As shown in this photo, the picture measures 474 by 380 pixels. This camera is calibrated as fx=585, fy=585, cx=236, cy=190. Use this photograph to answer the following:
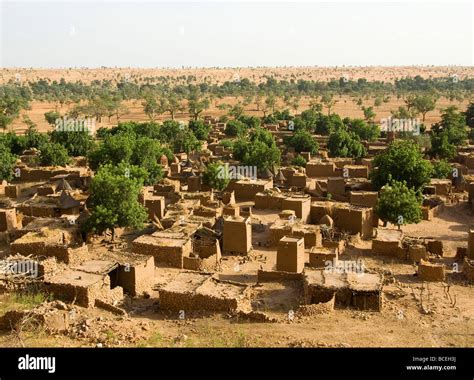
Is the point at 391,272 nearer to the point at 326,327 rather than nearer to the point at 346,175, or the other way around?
the point at 326,327

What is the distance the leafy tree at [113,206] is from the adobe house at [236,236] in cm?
335

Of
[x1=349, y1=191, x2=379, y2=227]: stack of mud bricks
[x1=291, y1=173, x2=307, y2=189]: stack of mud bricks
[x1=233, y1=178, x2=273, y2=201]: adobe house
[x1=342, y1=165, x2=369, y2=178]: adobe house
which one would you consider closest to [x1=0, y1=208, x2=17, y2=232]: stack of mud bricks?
[x1=233, y1=178, x2=273, y2=201]: adobe house

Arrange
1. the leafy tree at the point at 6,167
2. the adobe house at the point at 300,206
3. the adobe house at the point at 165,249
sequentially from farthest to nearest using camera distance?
1. the leafy tree at the point at 6,167
2. the adobe house at the point at 300,206
3. the adobe house at the point at 165,249

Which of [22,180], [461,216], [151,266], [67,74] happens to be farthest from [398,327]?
[67,74]

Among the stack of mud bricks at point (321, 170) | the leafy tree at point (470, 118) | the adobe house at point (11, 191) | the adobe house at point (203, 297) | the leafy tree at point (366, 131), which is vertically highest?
the leafy tree at point (470, 118)

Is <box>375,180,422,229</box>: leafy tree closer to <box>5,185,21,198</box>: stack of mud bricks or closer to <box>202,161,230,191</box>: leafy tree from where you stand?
<box>202,161,230,191</box>: leafy tree

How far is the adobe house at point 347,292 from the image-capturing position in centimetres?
1588

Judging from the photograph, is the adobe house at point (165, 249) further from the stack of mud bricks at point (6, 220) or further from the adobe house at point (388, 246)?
the adobe house at point (388, 246)

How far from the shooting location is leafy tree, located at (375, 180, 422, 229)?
75.7ft

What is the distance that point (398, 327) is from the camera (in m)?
14.6

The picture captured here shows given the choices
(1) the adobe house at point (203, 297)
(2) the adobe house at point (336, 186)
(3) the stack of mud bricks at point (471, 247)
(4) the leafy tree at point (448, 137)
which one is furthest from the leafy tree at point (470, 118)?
(1) the adobe house at point (203, 297)

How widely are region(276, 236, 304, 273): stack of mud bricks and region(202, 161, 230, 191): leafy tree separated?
1111cm

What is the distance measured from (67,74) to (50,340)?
495ft

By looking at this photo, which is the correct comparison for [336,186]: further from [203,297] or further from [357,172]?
[203,297]
